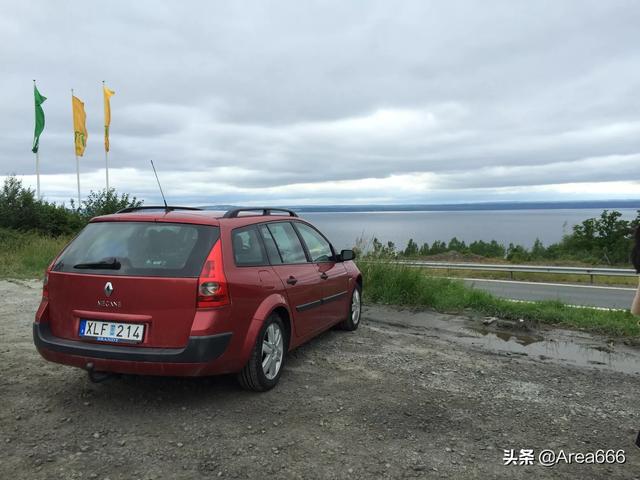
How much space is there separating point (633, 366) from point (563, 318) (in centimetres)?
245

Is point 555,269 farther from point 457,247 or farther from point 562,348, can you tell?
point 457,247

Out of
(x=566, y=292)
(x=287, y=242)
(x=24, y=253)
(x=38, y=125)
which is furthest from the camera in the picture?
(x=38, y=125)

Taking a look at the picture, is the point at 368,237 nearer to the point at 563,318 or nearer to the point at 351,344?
the point at 563,318

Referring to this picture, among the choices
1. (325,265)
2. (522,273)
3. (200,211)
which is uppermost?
(200,211)

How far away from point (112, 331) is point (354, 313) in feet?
12.4

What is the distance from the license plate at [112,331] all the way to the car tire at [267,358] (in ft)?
3.03

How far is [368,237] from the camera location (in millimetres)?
11727

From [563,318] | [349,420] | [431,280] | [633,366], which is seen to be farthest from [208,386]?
[431,280]

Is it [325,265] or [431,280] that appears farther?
[431,280]

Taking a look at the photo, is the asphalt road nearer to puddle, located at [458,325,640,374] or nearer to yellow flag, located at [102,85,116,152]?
puddle, located at [458,325,640,374]

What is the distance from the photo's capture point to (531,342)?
723 centimetres

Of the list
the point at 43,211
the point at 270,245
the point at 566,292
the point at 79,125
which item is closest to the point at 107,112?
the point at 79,125

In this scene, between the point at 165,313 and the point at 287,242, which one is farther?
the point at 287,242

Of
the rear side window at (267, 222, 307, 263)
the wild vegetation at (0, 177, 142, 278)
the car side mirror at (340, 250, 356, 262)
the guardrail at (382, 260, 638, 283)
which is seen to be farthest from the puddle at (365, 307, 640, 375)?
the wild vegetation at (0, 177, 142, 278)
